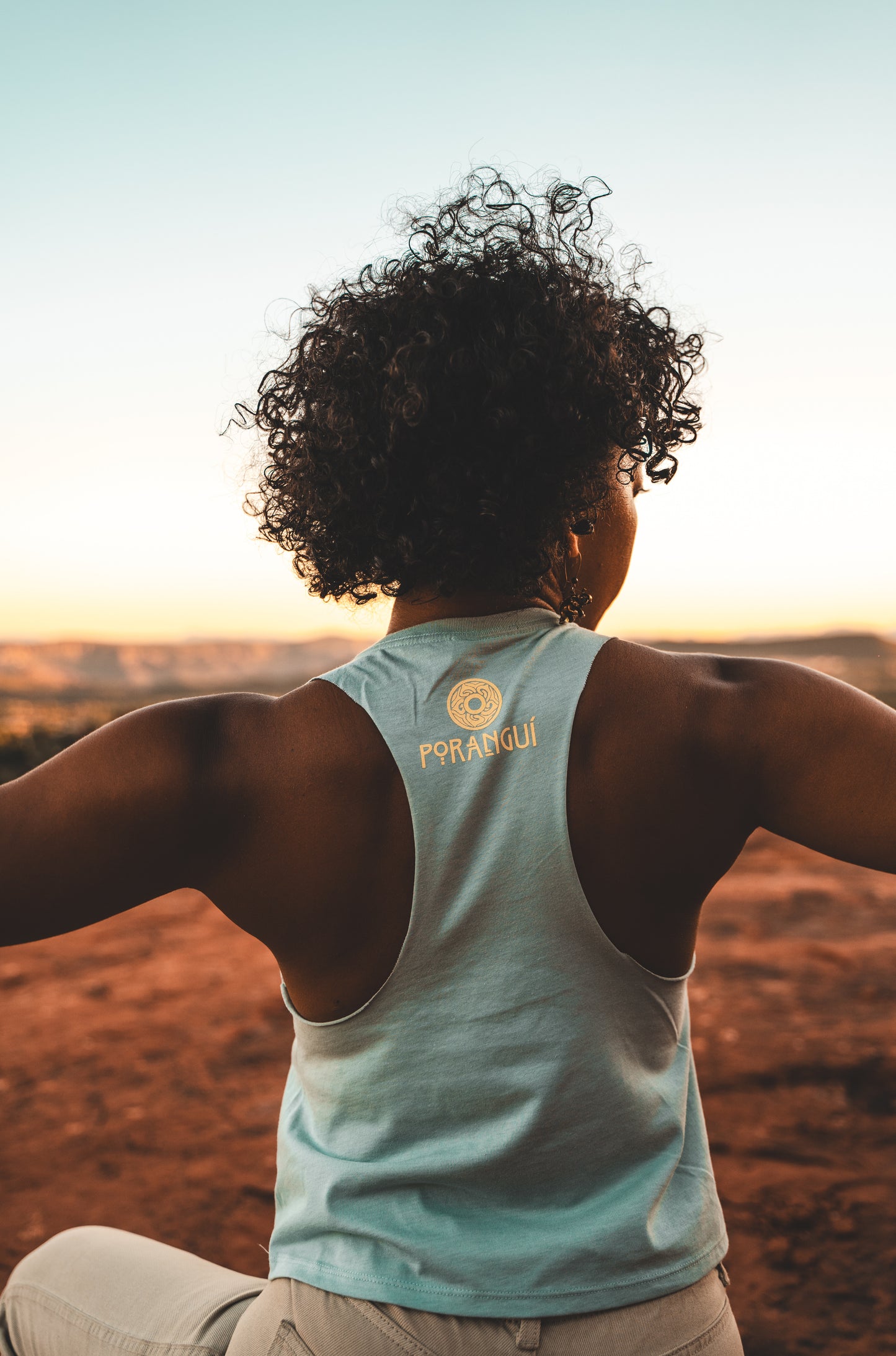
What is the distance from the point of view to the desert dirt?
2.92m

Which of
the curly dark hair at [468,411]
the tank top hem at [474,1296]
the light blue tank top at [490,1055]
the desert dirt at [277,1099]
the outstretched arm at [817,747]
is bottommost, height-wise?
the desert dirt at [277,1099]

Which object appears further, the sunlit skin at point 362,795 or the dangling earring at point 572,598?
the dangling earring at point 572,598

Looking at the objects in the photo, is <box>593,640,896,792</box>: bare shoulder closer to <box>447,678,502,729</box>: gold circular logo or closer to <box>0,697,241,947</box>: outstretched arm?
<box>447,678,502,729</box>: gold circular logo

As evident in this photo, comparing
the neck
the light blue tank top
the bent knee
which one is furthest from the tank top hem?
the neck

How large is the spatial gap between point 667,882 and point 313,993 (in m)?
0.41

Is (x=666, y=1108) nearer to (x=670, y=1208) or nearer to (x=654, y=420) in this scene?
(x=670, y=1208)

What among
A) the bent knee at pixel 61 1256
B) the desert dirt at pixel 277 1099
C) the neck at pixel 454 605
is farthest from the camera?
the desert dirt at pixel 277 1099

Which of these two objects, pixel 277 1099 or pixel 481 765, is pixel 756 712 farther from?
pixel 277 1099

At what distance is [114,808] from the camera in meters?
1.02

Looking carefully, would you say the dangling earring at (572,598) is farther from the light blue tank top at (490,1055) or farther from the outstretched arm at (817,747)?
the outstretched arm at (817,747)

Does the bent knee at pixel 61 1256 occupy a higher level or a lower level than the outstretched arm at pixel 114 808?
lower

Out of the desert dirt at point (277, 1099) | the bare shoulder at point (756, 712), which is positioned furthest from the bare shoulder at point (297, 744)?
the desert dirt at point (277, 1099)

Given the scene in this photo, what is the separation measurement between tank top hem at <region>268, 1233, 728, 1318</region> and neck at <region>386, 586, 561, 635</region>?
2.33 ft

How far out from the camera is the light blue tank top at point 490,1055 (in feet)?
3.33
